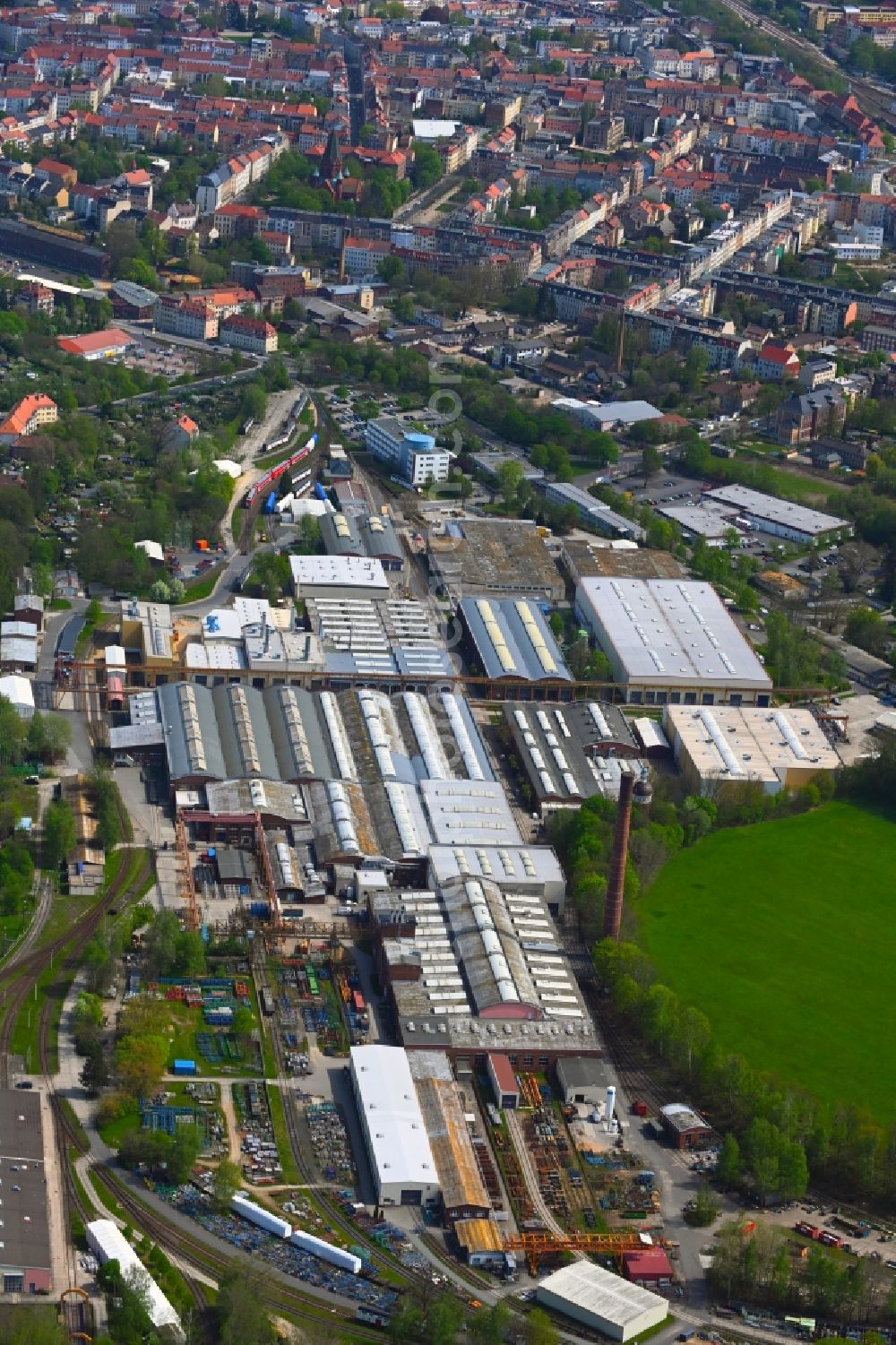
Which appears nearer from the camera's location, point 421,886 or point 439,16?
point 421,886

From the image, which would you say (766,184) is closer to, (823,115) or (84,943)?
(823,115)

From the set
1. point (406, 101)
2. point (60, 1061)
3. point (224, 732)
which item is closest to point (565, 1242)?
point (60, 1061)

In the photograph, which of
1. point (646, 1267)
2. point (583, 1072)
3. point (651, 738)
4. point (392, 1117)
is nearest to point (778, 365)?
point (651, 738)

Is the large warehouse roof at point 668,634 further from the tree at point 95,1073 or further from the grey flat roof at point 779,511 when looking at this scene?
the tree at point 95,1073

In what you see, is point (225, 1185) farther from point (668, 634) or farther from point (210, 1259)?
point (668, 634)

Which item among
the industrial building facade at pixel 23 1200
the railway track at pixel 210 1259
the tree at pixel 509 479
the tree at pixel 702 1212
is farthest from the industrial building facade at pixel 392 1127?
the tree at pixel 509 479
